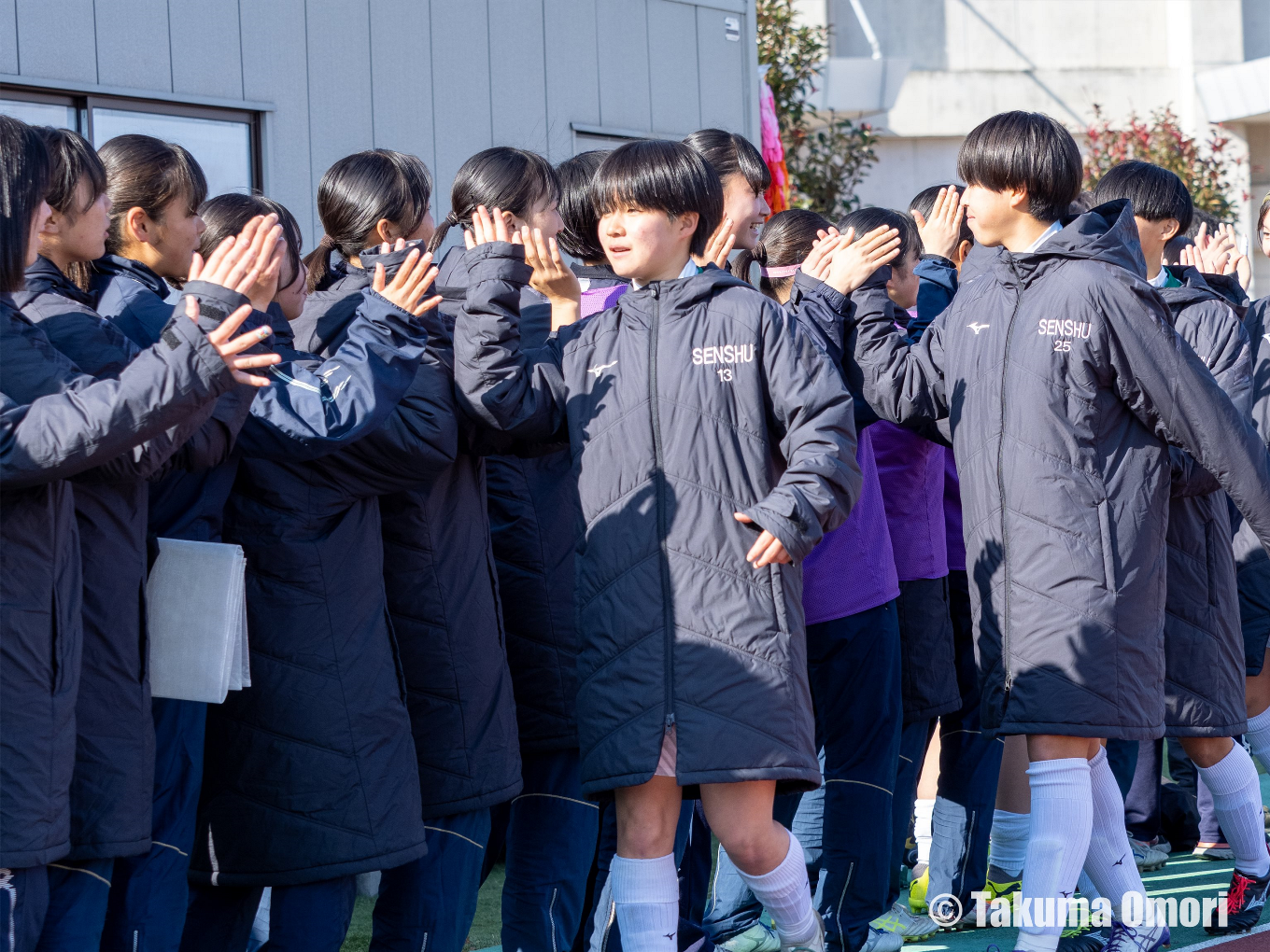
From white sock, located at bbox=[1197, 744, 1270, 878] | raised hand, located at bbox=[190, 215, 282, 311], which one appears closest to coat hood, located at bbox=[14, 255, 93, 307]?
raised hand, located at bbox=[190, 215, 282, 311]

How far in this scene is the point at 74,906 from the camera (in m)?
2.64

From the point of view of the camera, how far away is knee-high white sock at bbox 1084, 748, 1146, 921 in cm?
375

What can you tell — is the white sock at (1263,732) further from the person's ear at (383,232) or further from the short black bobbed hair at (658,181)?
the person's ear at (383,232)

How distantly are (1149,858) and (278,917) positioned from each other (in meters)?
3.25

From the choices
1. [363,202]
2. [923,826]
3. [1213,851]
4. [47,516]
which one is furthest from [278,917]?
[1213,851]

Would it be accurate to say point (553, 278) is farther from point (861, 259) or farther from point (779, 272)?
point (779, 272)

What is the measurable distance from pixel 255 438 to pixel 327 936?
1.04 meters

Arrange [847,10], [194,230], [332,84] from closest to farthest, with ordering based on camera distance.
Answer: [194,230], [332,84], [847,10]

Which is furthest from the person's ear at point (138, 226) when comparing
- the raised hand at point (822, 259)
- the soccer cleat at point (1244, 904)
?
the soccer cleat at point (1244, 904)

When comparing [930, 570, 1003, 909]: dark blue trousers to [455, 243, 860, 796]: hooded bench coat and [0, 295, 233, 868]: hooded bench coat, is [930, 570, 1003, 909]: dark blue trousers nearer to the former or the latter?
[455, 243, 860, 796]: hooded bench coat

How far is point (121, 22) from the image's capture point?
5.83 meters

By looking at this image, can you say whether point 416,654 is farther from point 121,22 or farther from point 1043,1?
point 1043,1

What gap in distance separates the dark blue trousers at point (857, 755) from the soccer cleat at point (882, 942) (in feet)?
0.46

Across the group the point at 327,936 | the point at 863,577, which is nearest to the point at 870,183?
the point at 863,577
